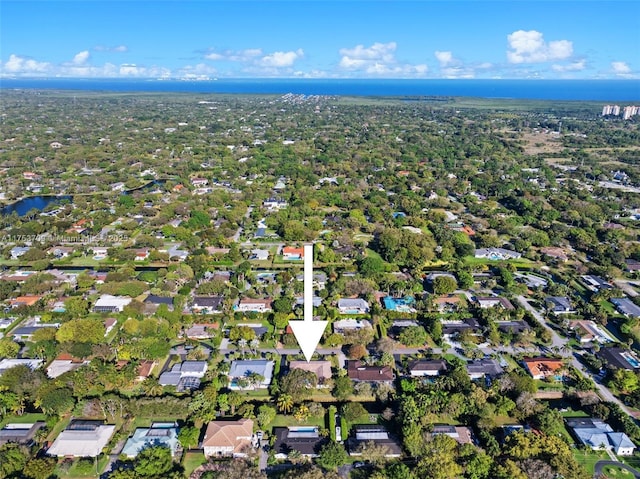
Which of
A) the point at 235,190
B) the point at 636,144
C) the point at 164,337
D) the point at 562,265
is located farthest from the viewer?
the point at 636,144

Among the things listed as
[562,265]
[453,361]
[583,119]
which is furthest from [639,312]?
[583,119]

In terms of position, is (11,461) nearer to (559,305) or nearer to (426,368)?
(426,368)

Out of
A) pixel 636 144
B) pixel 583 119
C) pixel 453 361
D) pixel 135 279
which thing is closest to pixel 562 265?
pixel 453 361

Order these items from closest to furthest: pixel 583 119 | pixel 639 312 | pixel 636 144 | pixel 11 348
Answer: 1. pixel 11 348
2. pixel 639 312
3. pixel 636 144
4. pixel 583 119

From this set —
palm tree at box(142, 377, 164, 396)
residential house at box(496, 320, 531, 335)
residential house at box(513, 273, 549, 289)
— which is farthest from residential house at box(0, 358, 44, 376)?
residential house at box(513, 273, 549, 289)

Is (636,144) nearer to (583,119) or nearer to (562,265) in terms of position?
(583,119)

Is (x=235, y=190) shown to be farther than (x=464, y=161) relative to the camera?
No

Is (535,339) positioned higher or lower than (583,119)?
lower
